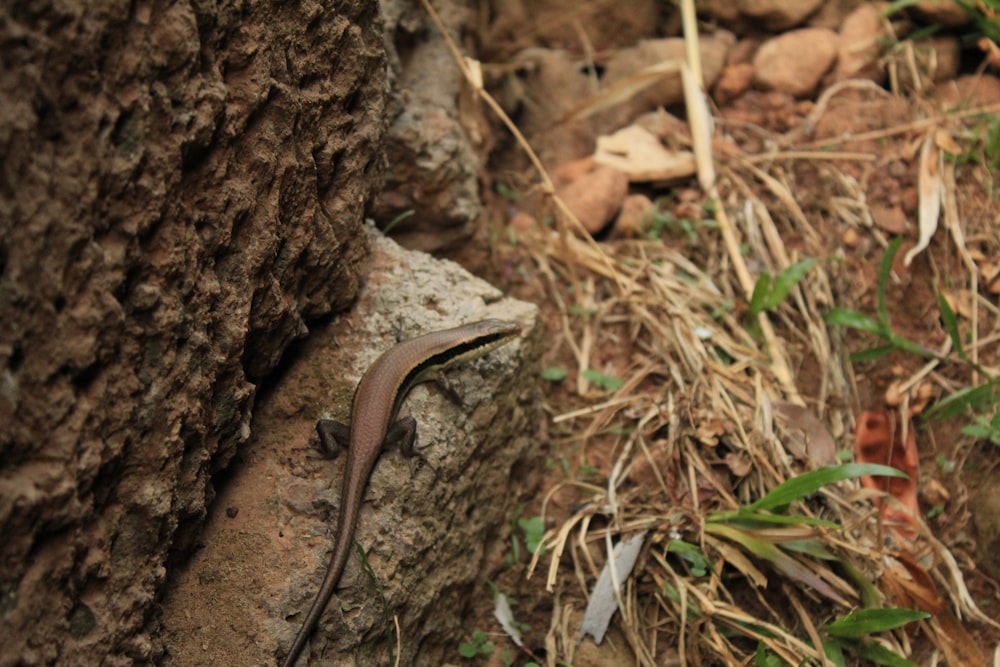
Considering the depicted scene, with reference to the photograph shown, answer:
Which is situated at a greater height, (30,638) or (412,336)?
(30,638)

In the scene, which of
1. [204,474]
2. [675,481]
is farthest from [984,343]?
[204,474]

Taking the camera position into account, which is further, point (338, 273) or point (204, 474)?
point (338, 273)

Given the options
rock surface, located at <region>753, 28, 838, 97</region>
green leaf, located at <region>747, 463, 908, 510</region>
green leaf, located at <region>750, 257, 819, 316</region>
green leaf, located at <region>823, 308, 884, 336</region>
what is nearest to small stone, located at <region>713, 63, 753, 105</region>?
rock surface, located at <region>753, 28, 838, 97</region>

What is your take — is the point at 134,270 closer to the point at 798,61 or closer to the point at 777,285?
the point at 777,285

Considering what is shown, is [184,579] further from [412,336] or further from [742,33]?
[742,33]

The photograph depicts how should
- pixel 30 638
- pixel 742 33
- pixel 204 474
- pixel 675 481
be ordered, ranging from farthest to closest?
pixel 742 33, pixel 675 481, pixel 204 474, pixel 30 638

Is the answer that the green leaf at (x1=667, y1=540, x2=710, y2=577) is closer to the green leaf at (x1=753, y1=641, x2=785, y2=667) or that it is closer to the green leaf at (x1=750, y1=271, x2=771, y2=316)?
the green leaf at (x1=753, y1=641, x2=785, y2=667)
